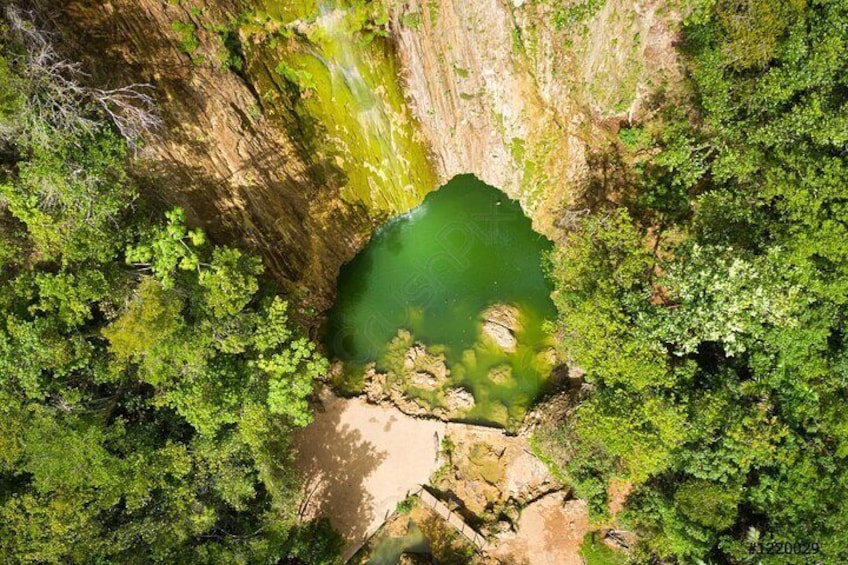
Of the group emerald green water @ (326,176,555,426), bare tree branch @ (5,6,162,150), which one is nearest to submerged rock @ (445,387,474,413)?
emerald green water @ (326,176,555,426)

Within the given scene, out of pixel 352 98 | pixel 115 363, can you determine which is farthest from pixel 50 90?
pixel 352 98

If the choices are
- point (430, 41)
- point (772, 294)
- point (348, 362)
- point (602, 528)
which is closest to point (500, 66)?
point (430, 41)

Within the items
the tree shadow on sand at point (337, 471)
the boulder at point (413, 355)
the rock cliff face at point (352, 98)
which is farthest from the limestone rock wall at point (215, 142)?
the tree shadow on sand at point (337, 471)

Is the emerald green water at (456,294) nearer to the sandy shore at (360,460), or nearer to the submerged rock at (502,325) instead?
the submerged rock at (502,325)

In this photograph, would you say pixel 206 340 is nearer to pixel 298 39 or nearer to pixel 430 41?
pixel 298 39

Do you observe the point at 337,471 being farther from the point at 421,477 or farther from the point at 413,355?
the point at 413,355

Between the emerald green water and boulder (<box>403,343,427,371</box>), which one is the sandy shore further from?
boulder (<box>403,343,427,371</box>)
